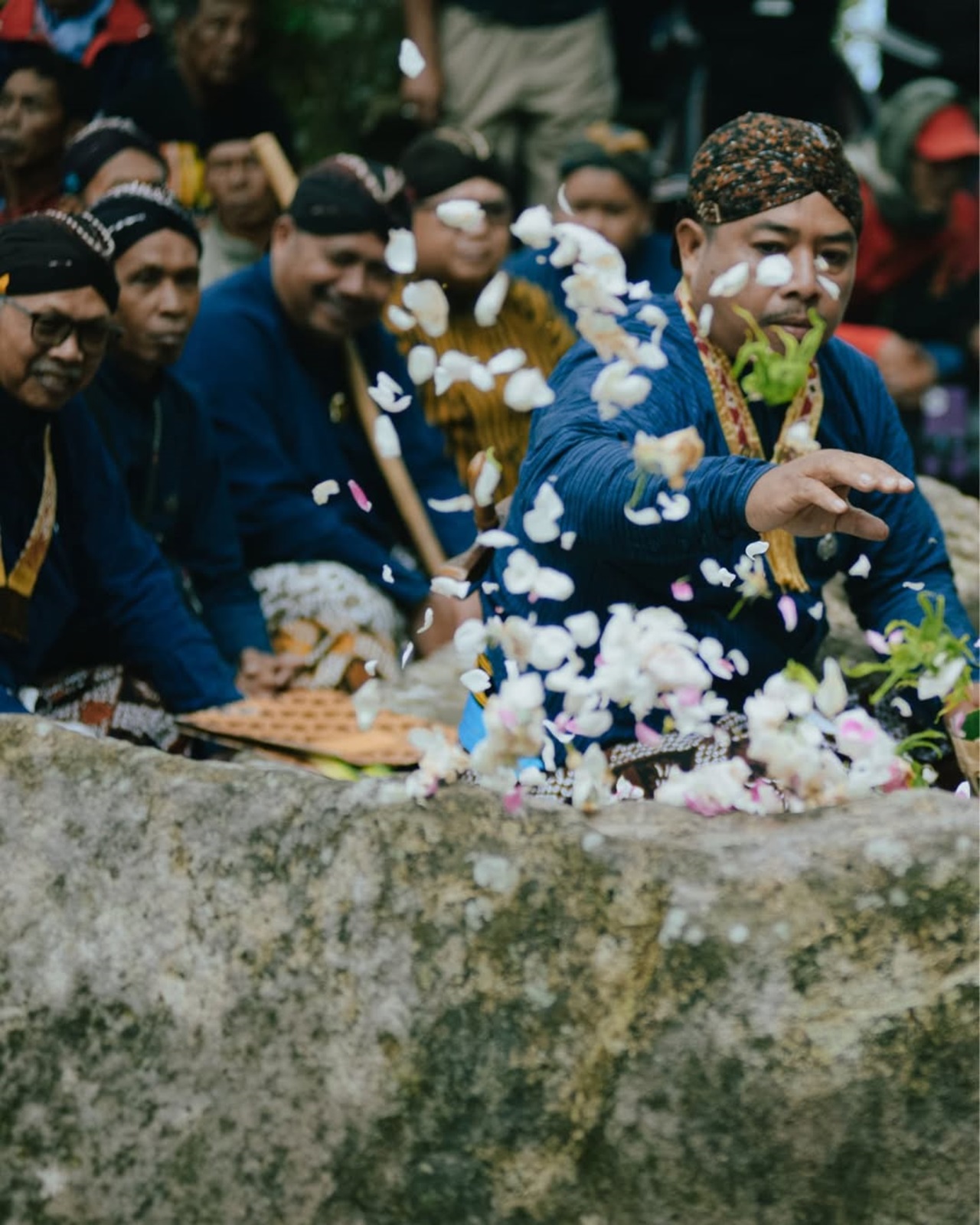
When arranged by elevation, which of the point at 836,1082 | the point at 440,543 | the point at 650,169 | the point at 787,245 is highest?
the point at 787,245

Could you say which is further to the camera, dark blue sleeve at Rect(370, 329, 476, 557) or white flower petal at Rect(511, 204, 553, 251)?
dark blue sleeve at Rect(370, 329, 476, 557)

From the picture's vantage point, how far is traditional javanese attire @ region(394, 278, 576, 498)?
17.6 feet

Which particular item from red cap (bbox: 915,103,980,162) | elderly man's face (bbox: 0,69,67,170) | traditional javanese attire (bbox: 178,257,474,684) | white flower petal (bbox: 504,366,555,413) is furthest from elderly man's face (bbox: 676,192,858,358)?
red cap (bbox: 915,103,980,162)

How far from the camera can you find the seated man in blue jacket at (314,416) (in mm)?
5027

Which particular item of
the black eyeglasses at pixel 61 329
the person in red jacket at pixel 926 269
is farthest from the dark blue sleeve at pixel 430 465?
the black eyeglasses at pixel 61 329

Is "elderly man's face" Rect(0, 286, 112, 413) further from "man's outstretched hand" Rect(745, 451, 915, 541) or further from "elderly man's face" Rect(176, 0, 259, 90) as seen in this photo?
"elderly man's face" Rect(176, 0, 259, 90)

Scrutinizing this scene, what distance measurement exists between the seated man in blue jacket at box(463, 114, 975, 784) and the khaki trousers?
9.82 ft

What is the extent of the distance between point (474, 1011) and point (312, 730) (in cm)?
146

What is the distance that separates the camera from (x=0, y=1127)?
2740 millimetres

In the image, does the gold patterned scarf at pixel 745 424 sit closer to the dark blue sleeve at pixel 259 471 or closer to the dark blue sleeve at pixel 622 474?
the dark blue sleeve at pixel 622 474

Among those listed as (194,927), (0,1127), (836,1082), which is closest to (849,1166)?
(836,1082)

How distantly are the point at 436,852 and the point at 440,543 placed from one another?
2794mm

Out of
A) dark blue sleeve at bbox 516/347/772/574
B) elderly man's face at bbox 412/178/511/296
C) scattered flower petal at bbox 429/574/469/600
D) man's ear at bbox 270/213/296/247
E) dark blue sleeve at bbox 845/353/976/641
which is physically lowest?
elderly man's face at bbox 412/178/511/296

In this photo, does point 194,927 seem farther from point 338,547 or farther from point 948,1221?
point 338,547
